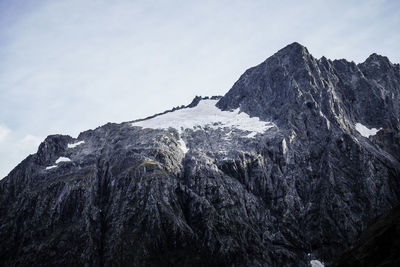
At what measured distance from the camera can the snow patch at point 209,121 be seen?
142m

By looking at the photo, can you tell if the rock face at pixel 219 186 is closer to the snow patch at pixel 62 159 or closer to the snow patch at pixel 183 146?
the snow patch at pixel 183 146

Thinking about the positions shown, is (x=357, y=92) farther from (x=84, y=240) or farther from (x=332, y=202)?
(x=84, y=240)

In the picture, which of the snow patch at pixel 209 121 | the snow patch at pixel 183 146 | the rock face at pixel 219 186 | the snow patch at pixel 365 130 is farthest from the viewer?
the snow patch at pixel 209 121

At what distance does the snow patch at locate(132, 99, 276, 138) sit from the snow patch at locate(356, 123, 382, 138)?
37462mm

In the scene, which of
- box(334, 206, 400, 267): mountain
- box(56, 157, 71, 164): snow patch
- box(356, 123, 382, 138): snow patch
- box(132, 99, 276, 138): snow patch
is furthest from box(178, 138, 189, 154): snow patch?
box(334, 206, 400, 267): mountain

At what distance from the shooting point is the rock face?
314 ft

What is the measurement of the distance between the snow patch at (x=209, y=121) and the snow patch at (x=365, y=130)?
37.5 metres

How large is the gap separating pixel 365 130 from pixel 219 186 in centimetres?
7378

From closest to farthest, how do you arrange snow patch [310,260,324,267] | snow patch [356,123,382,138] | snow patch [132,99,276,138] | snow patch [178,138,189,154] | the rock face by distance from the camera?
snow patch [310,260,324,267] < the rock face < snow patch [178,138,189,154] < snow patch [356,123,382,138] < snow patch [132,99,276,138]

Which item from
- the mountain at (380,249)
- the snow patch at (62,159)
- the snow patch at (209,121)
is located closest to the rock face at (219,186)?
the snow patch at (209,121)

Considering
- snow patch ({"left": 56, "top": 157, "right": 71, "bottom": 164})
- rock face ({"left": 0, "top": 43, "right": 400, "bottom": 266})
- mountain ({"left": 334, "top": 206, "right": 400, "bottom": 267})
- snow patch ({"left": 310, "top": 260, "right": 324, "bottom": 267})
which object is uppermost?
snow patch ({"left": 56, "top": 157, "right": 71, "bottom": 164})

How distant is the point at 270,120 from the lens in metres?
142

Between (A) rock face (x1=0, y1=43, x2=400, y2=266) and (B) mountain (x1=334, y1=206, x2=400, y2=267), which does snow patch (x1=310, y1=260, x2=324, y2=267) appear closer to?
(A) rock face (x1=0, y1=43, x2=400, y2=266)

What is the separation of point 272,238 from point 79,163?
76.5m
